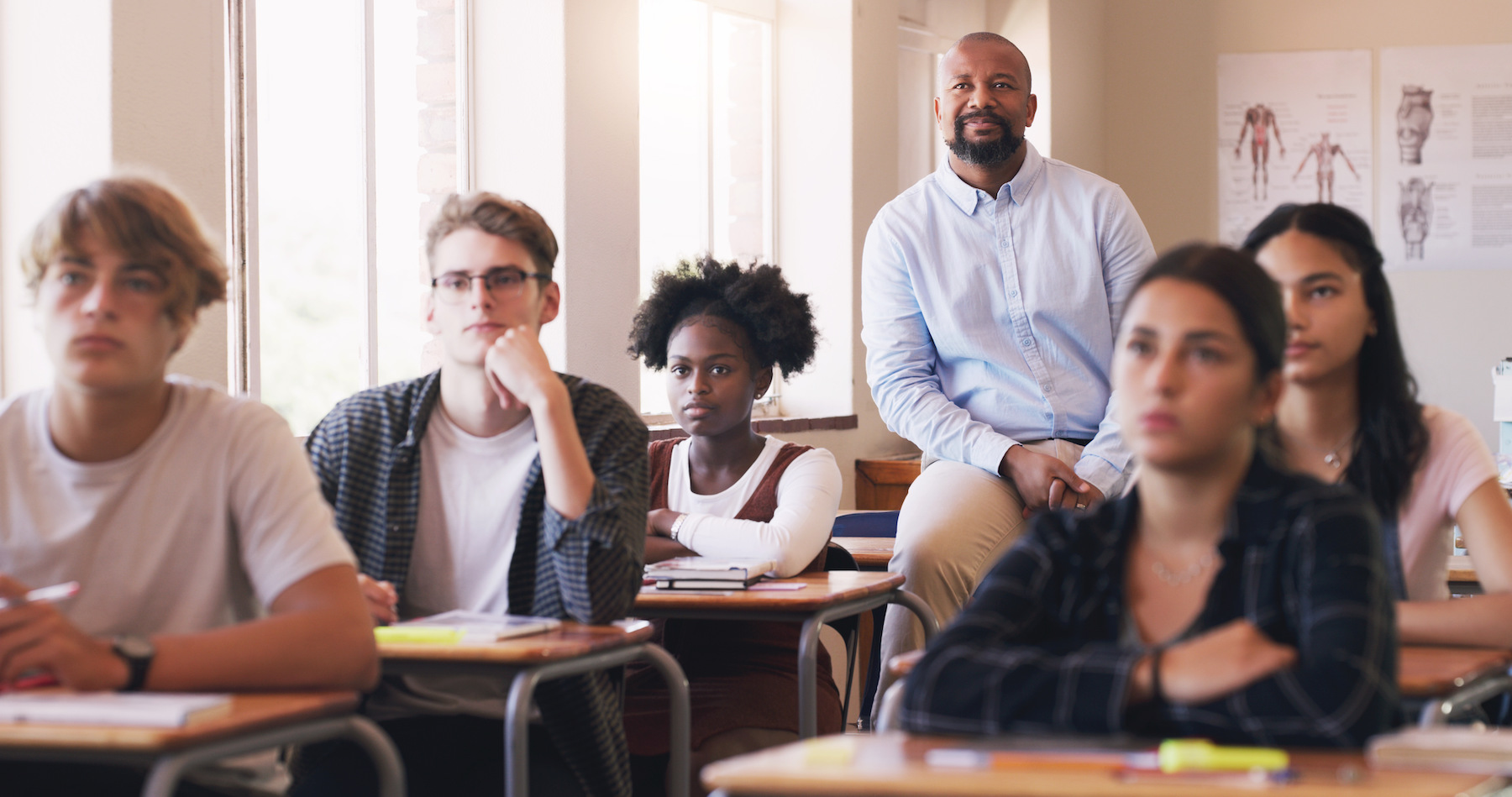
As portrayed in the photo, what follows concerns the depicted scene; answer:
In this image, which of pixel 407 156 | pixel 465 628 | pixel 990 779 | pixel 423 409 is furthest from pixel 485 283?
pixel 407 156

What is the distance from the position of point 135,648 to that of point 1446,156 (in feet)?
23.2

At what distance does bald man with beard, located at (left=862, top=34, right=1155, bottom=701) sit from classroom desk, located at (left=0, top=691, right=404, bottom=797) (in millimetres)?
2004

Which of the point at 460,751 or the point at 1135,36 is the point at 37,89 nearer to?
the point at 460,751

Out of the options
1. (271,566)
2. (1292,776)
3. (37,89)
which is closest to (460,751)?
(271,566)

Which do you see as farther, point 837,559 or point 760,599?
point 837,559

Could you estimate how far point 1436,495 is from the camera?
2.22m

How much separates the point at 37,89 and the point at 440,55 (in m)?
1.66

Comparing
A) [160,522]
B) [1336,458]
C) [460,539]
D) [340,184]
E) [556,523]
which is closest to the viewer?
[160,522]

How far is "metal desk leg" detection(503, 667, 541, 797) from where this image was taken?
1.99 m

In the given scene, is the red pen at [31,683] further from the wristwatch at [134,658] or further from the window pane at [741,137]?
the window pane at [741,137]

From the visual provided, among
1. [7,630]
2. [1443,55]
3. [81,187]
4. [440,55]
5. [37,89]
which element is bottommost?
[7,630]

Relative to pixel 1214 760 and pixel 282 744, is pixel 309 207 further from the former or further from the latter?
pixel 1214 760

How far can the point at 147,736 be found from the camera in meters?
1.43

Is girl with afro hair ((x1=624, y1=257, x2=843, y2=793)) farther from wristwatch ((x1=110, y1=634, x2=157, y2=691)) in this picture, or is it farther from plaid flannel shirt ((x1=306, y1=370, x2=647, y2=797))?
wristwatch ((x1=110, y1=634, x2=157, y2=691))
